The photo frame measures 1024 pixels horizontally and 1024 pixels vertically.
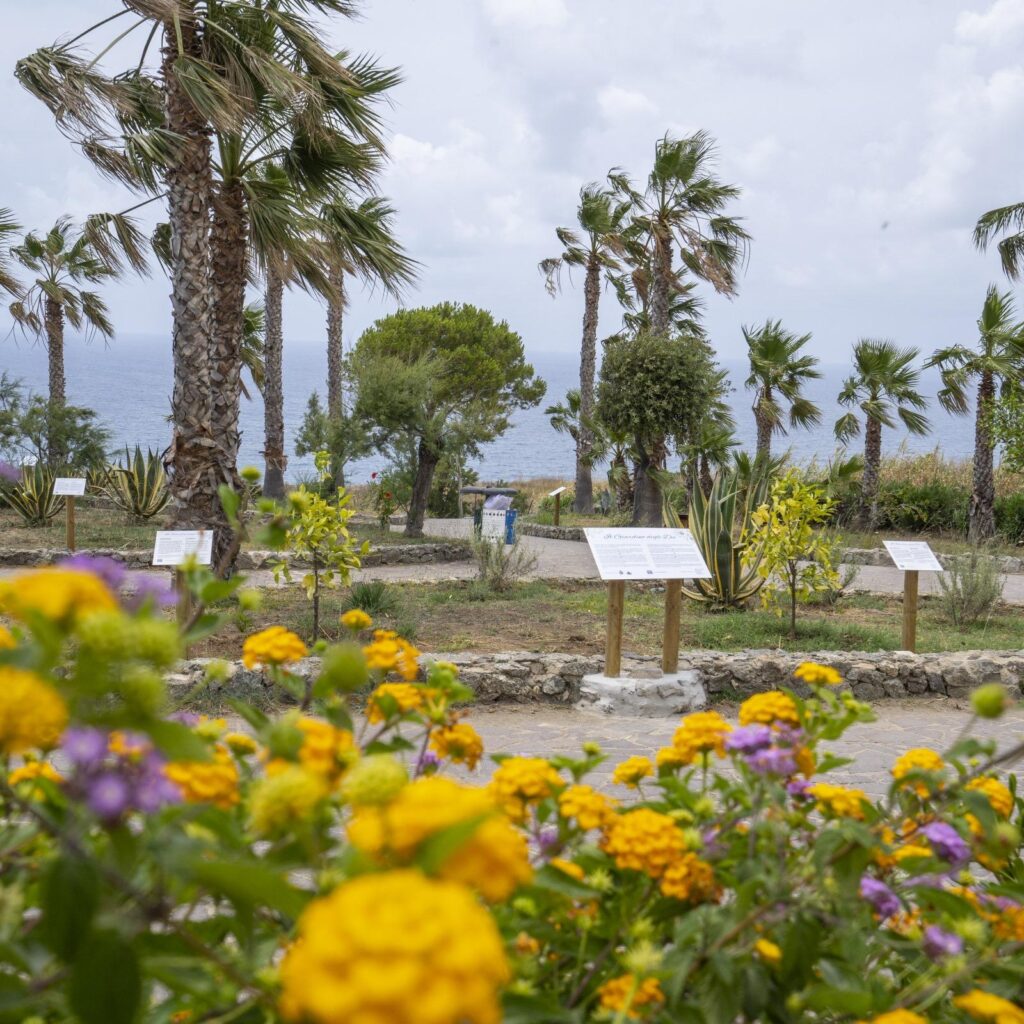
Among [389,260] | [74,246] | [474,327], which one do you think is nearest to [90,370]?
[474,327]

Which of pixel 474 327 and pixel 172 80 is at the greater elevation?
pixel 474 327

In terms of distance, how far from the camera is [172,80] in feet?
24.2

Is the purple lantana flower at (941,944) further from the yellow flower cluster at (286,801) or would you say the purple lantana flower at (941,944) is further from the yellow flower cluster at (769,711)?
the yellow flower cluster at (286,801)

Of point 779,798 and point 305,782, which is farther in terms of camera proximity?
point 779,798

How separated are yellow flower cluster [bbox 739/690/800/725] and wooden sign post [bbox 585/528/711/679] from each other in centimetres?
382

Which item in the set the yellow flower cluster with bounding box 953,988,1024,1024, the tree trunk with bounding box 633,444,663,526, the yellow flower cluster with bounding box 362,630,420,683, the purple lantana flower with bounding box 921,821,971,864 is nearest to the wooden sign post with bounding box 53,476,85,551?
the tree trunk with bounding box 633,444,663,526

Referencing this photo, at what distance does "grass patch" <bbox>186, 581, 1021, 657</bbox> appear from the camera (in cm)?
705

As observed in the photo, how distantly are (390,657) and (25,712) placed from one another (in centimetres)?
79

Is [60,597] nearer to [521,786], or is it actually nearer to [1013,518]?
[521,786]

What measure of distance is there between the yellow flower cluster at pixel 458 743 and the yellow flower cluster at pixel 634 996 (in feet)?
1.19

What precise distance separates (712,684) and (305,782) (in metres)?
5.55

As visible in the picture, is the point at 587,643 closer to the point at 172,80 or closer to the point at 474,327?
→ the point at 172,80

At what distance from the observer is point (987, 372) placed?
16.4m

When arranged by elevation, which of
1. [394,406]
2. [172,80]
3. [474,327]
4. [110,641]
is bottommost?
[110,641]
